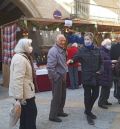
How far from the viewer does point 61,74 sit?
321 inches

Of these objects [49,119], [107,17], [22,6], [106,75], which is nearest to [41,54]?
[22,6]

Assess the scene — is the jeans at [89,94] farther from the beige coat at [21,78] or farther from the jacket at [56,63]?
the beige coat at [21,78]

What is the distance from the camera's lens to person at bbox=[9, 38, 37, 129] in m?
6.42

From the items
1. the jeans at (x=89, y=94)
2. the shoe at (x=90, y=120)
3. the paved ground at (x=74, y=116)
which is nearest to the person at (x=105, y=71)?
the paved ground at (x=74, y=116)

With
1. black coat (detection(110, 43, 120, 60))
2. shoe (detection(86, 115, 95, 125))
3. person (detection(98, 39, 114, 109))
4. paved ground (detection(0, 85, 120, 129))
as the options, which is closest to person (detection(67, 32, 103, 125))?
shoe (detection(86, 115, 95, 125))

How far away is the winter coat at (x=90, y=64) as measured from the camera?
7.99 meters

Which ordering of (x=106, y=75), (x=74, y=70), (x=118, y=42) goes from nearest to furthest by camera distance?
1. (x=106, y=75)
2. (x=118, y=42)
3. (x=74, y=70)

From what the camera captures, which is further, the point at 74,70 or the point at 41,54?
the point at 41,54

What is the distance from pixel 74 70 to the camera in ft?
43.9

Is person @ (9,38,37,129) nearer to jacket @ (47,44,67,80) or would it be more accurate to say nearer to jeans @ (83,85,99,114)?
jacket @ (47,44,67,80)

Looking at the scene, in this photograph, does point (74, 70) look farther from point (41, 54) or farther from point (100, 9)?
point (100, 9)

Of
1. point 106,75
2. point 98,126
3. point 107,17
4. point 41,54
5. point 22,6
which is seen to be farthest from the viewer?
point 107,17

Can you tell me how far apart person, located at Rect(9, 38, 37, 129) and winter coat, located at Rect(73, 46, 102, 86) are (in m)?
1.62

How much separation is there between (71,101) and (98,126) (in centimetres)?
281
